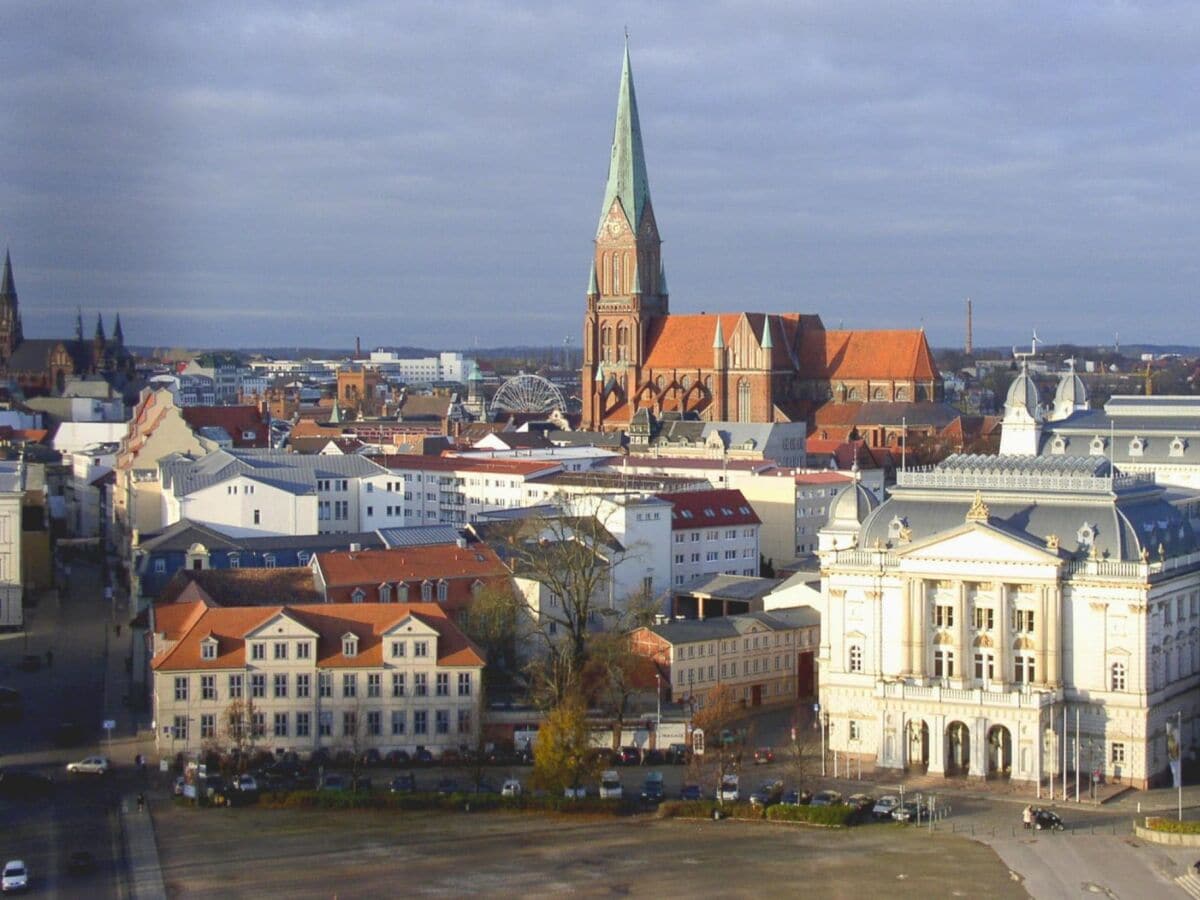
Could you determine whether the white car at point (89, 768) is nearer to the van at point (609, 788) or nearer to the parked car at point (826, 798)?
the van at point (609, 788)

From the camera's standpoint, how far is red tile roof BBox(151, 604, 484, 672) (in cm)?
6950

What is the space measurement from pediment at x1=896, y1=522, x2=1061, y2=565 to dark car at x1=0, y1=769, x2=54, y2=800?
1164 inches

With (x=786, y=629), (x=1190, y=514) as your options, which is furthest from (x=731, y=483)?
(x=1190, y=514)

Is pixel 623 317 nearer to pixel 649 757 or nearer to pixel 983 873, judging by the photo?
pixel 649 757

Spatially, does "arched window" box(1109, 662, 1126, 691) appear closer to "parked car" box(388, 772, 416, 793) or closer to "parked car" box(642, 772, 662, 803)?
"parked car" box(642, 772, 662, 803)

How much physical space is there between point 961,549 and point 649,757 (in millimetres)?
12843

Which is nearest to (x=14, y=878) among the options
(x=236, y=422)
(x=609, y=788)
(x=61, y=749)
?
(x=61, y=749)

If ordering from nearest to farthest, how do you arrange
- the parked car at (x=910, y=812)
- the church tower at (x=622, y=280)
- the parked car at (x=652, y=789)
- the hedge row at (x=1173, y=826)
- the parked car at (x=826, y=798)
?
the hedge row at (x=1173, y=826), the parked car at (x=910, y=812), the parked car at (x=826, y=798), the parked car at (x=652, y=789), the church tower at (x=622, y=280)

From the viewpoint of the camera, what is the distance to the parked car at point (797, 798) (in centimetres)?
6250

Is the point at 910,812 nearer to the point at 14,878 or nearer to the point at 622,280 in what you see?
the point at 14,878

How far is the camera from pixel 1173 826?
58.9 meters

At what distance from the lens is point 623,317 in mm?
179875

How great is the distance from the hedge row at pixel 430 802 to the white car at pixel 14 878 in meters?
11.0

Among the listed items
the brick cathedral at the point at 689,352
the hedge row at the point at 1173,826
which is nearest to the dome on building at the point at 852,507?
the hedge row at the point at 1173,826
